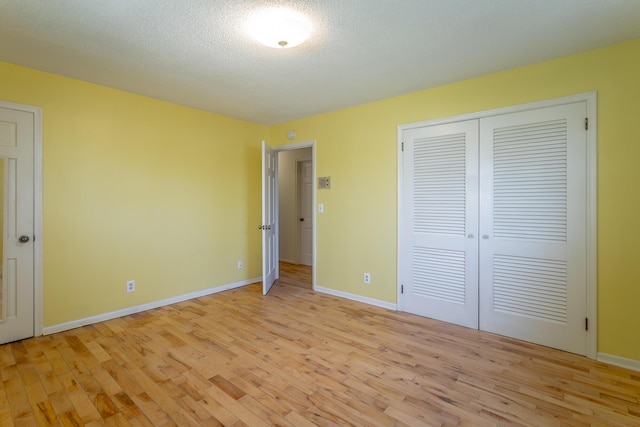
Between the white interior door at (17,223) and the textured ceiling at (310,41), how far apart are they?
59cm

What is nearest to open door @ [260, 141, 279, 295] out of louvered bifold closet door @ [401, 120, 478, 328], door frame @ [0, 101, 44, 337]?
→ louvered bifold closet door @ [401, 120, 478, 328]

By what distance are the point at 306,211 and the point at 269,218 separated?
78.4 inches

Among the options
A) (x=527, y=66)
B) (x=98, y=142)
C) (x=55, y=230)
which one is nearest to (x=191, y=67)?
(x=98, y=142)

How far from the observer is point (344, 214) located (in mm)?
3900

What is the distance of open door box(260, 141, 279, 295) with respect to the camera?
3945 millimetres

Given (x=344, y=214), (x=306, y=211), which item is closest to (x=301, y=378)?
(x=344, y=214)

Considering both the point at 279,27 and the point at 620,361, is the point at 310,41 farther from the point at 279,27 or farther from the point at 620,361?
the point at 620,361

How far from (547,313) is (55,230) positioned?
4.59 m

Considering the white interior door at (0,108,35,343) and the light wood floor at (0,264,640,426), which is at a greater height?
the white interior door at (0,108,35,343)

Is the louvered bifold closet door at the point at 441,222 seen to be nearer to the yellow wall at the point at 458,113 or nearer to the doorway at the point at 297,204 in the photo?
the yellow wall at the point at 458,113

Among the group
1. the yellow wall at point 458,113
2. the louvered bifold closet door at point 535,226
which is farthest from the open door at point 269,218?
the louvered bifold closet door at point 535,226

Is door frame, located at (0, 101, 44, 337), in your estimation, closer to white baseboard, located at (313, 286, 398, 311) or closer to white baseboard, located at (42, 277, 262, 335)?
white baseboard, located at (42, 277, 262, 335)

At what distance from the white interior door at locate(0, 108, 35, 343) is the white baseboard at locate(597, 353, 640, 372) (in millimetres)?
4899

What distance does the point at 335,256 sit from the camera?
402cm
